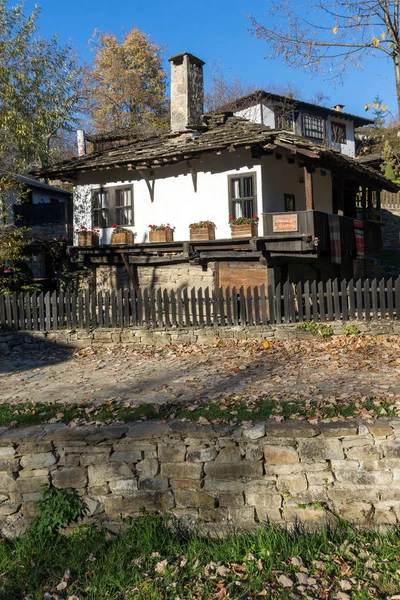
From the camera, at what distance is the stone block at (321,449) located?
5.45 meters

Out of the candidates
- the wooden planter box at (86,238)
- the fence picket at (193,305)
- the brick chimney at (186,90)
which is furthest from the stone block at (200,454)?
the brick chimney at (186,90)

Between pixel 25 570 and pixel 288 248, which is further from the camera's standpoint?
pixel 288 248

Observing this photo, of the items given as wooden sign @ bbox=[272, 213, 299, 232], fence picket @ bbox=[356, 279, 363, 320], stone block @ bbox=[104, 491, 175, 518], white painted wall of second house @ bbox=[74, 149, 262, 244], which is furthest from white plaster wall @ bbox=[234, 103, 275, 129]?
stone block @ bbox=[104, 491, 175, 518]

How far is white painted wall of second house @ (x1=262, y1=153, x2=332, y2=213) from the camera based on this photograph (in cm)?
1473

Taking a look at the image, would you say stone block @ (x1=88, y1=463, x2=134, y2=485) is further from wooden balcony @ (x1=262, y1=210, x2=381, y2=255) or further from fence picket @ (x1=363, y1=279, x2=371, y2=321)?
wooden balcony @ (x1=262, y1=210, x2=381, y2=255)

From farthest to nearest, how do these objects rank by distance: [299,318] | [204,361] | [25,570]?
[299,318], [204,361], [25,570]

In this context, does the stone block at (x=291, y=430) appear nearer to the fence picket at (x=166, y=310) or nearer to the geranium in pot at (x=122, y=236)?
the fence picket at (x=166, y=310)

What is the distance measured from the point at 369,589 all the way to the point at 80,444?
3450 millimetres

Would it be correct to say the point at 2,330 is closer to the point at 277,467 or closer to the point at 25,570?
the point at 25,570

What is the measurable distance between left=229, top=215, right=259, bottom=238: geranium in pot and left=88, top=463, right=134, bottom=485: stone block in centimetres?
964

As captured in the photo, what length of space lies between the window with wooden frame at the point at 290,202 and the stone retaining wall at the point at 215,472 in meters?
11.2

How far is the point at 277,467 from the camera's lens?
550 centimetres

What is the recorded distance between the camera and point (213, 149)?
1423cm

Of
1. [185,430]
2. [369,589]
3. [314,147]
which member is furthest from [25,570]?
[314,147]
